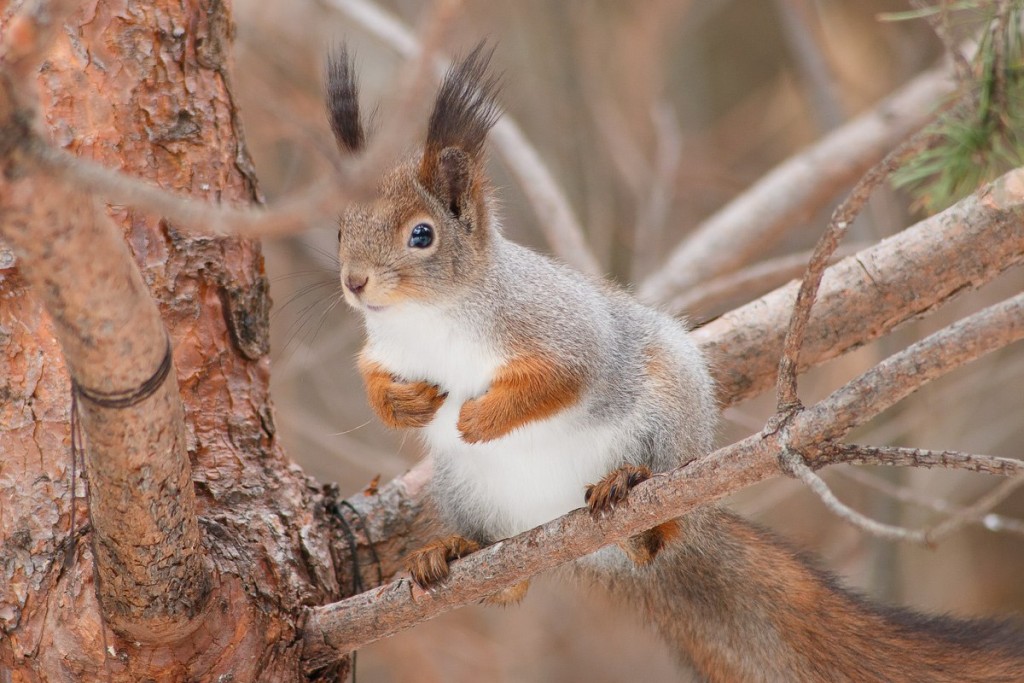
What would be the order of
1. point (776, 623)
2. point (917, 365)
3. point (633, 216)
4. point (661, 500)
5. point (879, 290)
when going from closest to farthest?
point (917, 365)
point (661, 500)
point (776, 623)
point (879, 290)
point (633, 216)

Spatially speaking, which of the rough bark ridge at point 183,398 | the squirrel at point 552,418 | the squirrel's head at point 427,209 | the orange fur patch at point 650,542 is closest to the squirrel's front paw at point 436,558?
the squirrel at point 552,418

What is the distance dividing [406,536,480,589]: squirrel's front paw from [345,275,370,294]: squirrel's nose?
42 cm

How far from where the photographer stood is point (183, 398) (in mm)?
1644

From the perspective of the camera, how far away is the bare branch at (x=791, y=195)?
2.76 metres

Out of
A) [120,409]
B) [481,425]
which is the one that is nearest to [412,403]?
[481,425]

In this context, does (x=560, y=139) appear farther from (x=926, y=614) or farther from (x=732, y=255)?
(x=926, y=614)

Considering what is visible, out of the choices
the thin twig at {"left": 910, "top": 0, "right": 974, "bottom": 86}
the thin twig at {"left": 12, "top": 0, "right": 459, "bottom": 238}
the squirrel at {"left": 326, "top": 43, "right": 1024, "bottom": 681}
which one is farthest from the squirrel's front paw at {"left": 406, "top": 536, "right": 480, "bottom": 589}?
the thin twig at {"left": 910, "top": 0, "right": 974, "bottom": 86}

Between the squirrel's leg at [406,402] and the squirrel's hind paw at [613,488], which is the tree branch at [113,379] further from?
the squirrel's hind paw at [613,488]

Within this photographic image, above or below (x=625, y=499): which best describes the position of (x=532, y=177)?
above

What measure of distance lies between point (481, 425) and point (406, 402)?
0.51 feet

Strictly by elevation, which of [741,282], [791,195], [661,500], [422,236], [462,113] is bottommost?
[661,500]

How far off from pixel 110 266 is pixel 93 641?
25.4 inches

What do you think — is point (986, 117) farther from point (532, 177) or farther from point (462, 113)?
point (532, 177)

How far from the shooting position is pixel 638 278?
10.5ft
